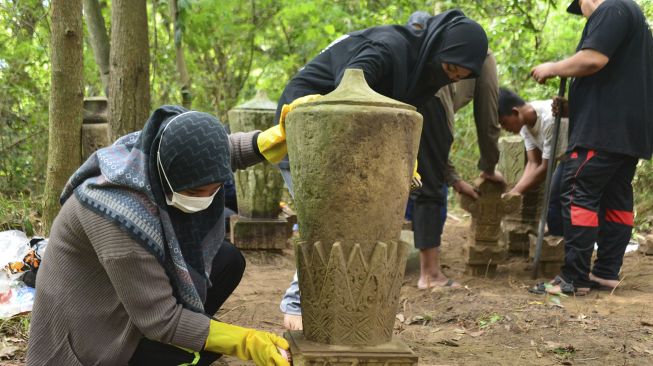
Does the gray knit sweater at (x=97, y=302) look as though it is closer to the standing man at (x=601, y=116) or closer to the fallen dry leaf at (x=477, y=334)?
the fallen dry leaf at (x=477, y=334)

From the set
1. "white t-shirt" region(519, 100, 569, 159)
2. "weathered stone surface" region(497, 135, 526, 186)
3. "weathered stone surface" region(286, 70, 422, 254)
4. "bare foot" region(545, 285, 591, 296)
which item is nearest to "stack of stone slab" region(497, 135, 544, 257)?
"weathered stone surface" region(497, 135, 526, 186)

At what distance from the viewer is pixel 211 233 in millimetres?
2354

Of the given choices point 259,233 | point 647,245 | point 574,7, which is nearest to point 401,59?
point 574,7

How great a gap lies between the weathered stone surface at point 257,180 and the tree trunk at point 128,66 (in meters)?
0.93

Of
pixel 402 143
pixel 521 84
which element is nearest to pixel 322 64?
pixel 402 143

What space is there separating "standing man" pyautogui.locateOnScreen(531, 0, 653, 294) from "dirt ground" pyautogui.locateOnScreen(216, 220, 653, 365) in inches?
14.3

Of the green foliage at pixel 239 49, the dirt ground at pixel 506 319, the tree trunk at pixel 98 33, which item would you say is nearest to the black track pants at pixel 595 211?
the dirt ground at pixel 506 319

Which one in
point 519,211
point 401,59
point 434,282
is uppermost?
point 401,59

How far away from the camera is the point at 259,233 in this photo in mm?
4812

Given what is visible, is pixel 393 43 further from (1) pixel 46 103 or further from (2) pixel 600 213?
(1) pixel 46 103

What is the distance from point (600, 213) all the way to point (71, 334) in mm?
3278

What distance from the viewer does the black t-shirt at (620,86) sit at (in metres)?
3.72

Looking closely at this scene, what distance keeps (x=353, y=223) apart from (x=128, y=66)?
234 centimetres

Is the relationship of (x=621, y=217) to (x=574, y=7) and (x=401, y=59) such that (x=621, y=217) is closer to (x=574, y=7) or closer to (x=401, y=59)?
(x=574, y=7)
